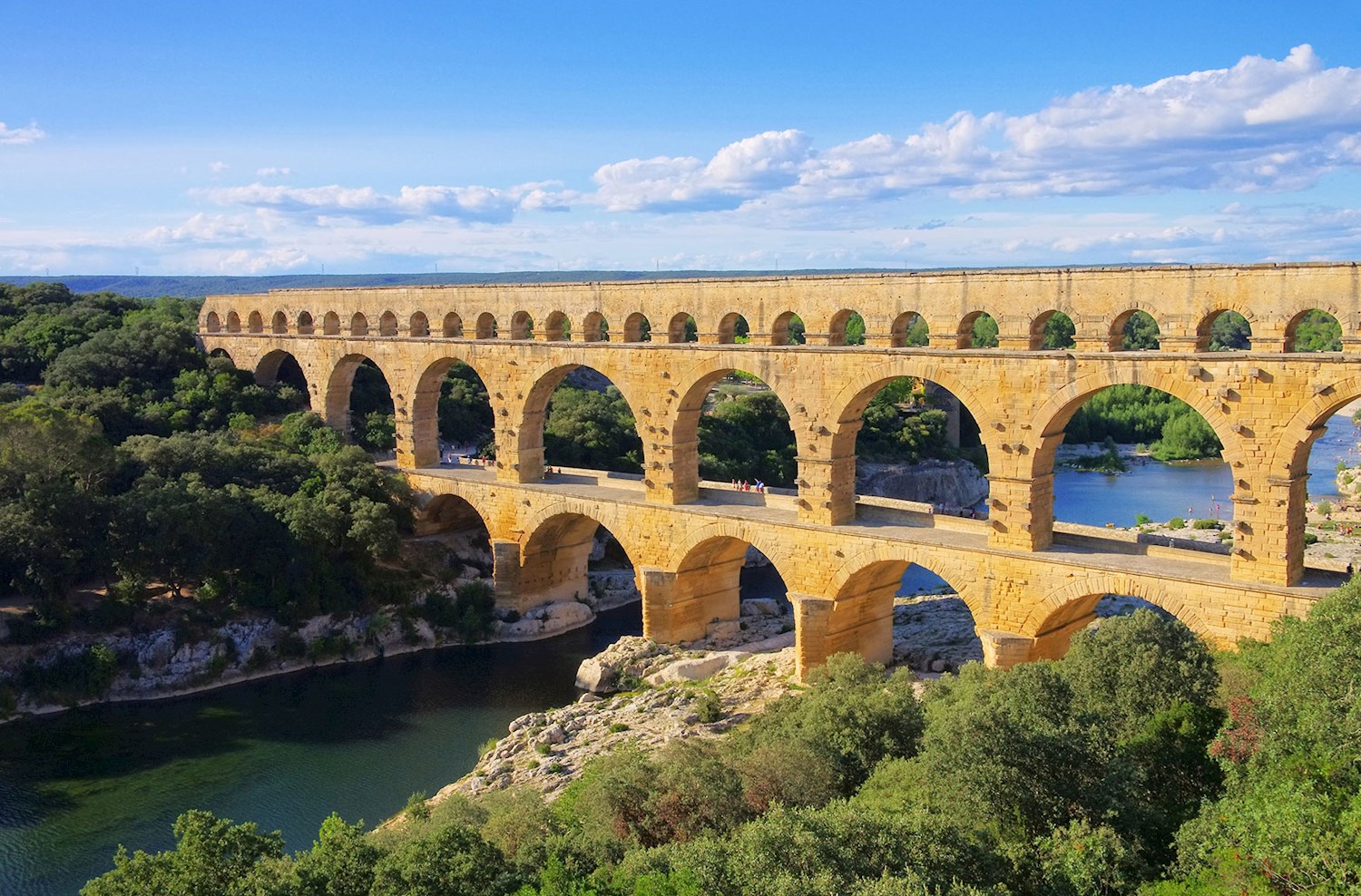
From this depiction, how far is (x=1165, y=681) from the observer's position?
1331 cm

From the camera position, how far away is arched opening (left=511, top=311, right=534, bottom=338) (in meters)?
25.5

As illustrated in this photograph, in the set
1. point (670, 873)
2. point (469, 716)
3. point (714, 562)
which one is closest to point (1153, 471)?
point (714, 562)

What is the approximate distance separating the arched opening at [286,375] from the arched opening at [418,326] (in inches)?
210

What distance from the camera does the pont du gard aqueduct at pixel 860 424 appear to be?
52.4ft

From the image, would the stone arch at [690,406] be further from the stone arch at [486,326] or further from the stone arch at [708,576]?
the stone arch at [486,326]

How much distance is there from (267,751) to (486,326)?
10537 millimetres

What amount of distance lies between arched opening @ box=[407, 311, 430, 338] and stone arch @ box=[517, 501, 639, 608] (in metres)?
6.13

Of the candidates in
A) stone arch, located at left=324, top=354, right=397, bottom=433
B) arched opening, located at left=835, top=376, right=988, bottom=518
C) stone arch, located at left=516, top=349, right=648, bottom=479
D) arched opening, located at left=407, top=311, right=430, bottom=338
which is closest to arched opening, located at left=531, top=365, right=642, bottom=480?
arched opening, located at left=407, top=311, right=430, bottom=338

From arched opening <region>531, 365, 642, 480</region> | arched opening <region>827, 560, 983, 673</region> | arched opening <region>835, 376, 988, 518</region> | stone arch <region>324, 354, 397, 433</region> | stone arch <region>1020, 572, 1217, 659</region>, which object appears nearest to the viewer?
stone arch <region>1020, 572, 1217, 659</region>

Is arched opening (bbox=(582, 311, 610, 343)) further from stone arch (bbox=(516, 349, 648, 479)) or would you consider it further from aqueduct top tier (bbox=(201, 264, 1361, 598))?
stone arch (bbox=(516, 349, 648, 479))

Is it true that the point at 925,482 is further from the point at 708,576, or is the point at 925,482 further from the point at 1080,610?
the point at 1080,610

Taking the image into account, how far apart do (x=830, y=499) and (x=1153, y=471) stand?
29070 millimetres

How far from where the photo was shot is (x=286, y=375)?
122 ft

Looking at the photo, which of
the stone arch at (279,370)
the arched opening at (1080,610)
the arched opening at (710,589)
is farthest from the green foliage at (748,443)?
the arched opening at (1080,610)
